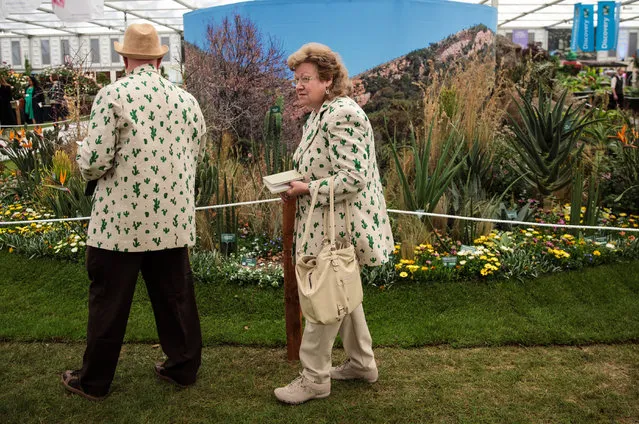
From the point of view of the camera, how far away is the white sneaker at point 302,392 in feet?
8.96

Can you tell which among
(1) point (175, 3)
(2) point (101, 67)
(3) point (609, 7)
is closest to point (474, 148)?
(1) point (175, 3)

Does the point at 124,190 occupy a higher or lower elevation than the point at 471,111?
lower

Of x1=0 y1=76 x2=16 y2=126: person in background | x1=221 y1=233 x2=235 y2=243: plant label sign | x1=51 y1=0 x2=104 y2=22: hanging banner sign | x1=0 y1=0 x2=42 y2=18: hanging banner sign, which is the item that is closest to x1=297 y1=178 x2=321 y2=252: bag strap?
x1=221 y1=233 x2=235 y2=243: plant label sign

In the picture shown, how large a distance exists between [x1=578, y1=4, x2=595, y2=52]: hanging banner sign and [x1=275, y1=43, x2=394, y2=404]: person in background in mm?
15387

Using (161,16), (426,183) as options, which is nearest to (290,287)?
(426,183)

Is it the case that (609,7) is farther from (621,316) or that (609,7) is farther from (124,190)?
(124,190)

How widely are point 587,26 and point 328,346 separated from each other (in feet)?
52.0

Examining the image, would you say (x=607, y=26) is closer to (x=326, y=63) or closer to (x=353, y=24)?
(x=353, y=24)

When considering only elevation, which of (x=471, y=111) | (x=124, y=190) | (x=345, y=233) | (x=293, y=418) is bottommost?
(x=293, y=418)

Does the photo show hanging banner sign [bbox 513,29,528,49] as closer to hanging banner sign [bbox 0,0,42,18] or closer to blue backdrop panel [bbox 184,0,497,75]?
blue backdrop panel [bbox 184,0,497,75]

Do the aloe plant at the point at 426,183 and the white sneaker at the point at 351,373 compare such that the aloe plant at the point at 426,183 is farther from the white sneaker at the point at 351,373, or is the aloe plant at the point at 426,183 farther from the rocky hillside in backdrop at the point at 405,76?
the rocky hillside in backdrop at the point at 405,76

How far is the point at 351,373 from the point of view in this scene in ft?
9.66

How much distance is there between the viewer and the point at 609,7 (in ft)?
51.8

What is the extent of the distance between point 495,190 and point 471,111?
77 cm
